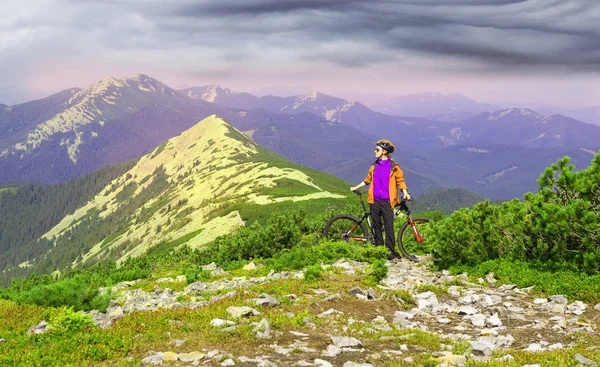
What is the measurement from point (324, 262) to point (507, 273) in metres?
6.85

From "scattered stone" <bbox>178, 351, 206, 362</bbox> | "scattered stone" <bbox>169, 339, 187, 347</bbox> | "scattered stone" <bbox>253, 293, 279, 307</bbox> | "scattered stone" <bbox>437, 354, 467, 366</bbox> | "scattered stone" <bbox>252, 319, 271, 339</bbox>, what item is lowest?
"scattered stone" <bbox>253, 293, 279, 307</bbox>

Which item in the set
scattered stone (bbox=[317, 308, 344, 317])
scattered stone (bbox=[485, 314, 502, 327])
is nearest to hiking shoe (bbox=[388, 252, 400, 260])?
scattered stone (bbox=[485, 314, 502, 327])

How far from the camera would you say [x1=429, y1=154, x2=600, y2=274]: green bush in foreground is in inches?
487

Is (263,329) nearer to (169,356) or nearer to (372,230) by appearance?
(169,356)

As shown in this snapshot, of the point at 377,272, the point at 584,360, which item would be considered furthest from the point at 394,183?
the point at 584,360

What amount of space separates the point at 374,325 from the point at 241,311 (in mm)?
3111

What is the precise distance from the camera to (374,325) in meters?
9.62

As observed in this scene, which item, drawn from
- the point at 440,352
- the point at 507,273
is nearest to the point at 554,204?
the point at 507,273

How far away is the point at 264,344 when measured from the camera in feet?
27.1

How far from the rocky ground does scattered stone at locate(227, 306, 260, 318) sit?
2 centimetres

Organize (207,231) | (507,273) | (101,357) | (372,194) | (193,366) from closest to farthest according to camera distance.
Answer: (193,366), (101,357), (507,273), (372,194), (207,231)

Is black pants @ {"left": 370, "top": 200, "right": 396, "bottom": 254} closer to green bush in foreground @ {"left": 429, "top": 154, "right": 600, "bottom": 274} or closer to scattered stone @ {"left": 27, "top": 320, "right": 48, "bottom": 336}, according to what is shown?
green bush in foreground @ {"left": 429, "top": 154, "right": 600, "bottom": 274}

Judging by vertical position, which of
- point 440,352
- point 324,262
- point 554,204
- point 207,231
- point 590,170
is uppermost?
point 590,170

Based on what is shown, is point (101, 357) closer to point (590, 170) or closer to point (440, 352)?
point (440, 352)
